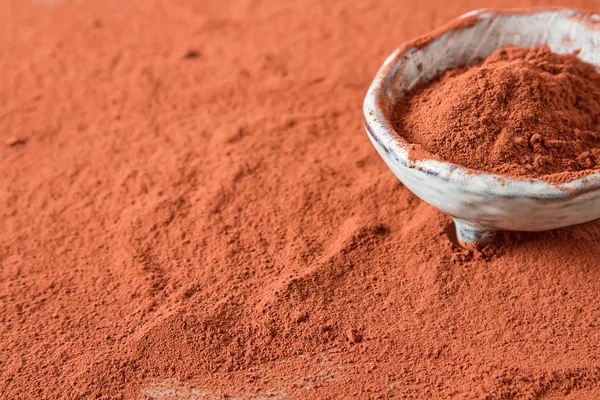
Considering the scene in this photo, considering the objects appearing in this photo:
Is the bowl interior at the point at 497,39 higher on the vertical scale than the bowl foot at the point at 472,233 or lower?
higher

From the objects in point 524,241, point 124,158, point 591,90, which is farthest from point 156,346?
point 591,90

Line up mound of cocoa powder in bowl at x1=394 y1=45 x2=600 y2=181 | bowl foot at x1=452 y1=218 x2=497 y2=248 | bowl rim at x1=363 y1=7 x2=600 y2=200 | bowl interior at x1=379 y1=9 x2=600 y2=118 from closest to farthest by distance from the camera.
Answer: bowl rim at x1=363 y1=7 x2=600 y2=200 < mound of cocoa powder in bowl at x1=394 y1=45 x2=600 y2=181 < bowl foot at x1=452 y1=218 x2=497 y2=248 < bowl interior at x1=379 y1=9 x2=600 y2=118

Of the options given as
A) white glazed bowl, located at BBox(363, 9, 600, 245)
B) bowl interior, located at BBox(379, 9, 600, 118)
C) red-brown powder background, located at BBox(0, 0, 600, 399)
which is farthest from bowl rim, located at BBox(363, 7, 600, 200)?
red-brown powder background, located at BBox(0, 0, 600, 399)

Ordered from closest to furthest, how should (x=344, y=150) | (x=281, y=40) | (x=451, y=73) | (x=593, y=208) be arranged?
(x=593, y=208)
(x=451, y=73)
(x=344, y=150)
(x=281, y=40)

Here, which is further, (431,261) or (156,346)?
(431,261)

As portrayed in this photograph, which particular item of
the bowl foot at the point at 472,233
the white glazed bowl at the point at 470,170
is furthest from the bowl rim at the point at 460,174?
the bowl foot at the point at 472,233

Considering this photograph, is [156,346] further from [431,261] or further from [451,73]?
[451,73]

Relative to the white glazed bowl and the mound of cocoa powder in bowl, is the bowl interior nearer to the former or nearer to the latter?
the white glazed bowl

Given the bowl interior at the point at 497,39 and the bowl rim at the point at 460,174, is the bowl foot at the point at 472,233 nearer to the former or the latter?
the bowl rim at the point at 460,174
